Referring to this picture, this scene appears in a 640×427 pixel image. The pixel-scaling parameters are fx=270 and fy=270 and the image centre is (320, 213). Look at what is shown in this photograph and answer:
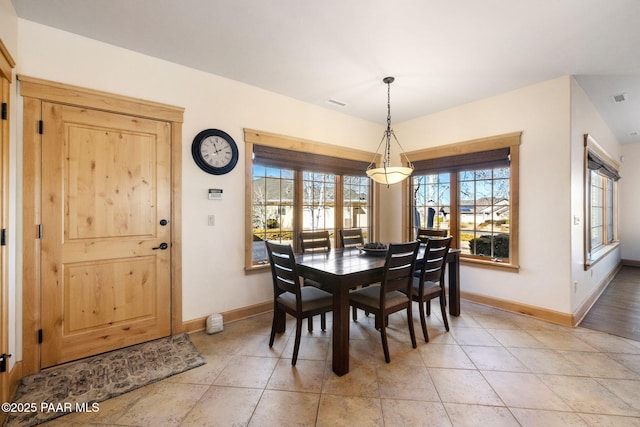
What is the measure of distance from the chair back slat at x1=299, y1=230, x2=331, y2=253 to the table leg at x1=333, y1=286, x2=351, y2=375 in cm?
117

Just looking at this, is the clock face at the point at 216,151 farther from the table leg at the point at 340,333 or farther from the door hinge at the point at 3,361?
the door hinge at the point at 3,361

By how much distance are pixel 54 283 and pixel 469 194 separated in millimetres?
4706

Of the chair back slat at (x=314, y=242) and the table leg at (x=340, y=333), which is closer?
the table leg at (x=340, y=333)

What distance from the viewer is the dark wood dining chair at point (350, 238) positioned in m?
3.61

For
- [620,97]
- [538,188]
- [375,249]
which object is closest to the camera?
[375,249]

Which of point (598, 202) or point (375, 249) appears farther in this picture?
point (598, 202)

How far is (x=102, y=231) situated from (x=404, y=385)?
9.02 ft

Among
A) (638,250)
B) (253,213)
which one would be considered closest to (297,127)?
(253,213)

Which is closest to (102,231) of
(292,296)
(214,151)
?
(214,151)

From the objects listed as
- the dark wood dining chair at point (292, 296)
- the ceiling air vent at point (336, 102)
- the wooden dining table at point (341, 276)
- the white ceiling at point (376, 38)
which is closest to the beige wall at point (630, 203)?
the white ceiling at point (376, 38)

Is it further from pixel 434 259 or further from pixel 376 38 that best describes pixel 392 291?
pixel 376 38

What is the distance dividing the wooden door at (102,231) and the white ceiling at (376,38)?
0.75 m

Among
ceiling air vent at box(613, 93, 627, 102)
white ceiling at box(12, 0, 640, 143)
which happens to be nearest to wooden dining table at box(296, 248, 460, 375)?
white ceiling at box(12, 0, 640, 143)

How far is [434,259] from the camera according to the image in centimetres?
264
